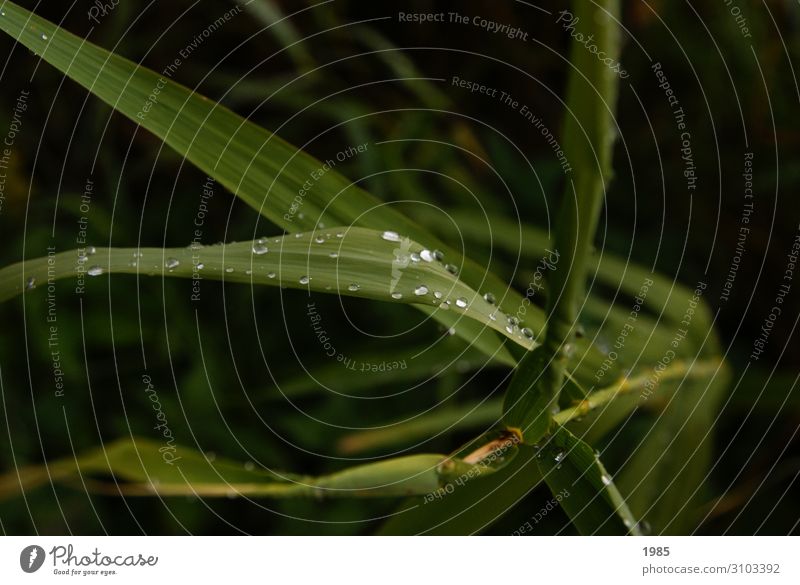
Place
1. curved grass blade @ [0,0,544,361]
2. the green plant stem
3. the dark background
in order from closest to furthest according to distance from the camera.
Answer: the green plant stem → curved grass blade @ [0,0,544,361] → the dark background

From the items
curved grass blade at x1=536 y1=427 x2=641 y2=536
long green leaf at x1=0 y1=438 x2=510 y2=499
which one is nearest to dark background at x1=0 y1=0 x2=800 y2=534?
long green leaf at x1=0 y1=438 x2=510 y2=499

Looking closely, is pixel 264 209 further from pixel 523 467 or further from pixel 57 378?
pixel 57 378

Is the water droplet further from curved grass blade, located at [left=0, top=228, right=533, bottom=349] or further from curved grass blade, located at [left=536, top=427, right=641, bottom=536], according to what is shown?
curved grass blade, located at [left=536, top=427, right=641, bottom=536]

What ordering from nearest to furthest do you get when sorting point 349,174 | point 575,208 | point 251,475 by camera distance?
point 575,208 < point 251,475 < point 349,174

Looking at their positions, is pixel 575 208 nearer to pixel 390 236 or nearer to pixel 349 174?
pixel 390 236

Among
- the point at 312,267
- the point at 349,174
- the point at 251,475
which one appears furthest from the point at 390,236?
the point at 349,174

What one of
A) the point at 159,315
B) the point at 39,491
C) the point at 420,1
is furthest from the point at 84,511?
the point at 420,1
